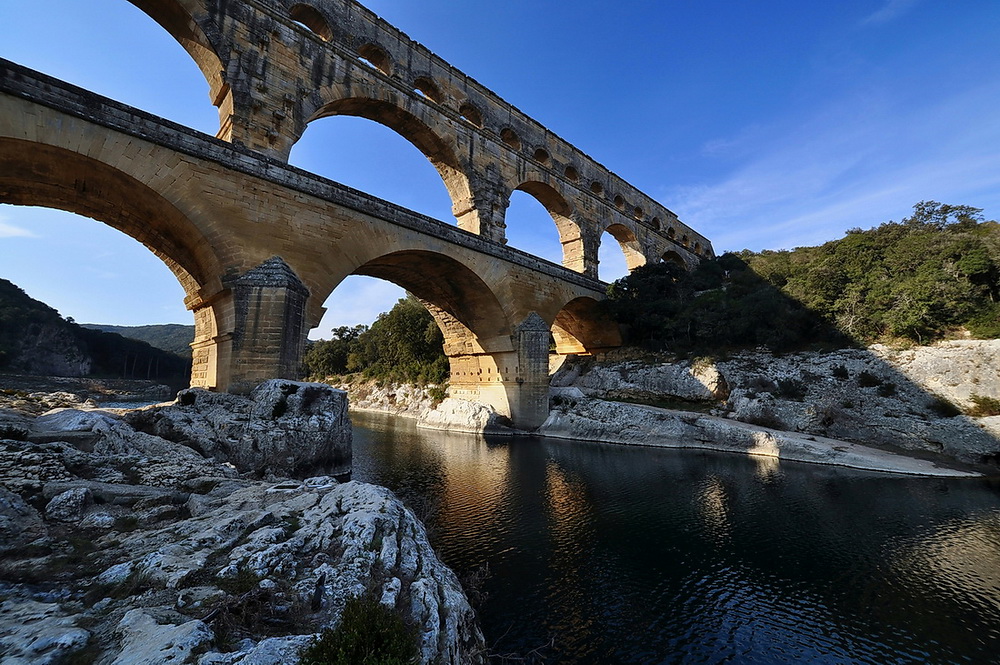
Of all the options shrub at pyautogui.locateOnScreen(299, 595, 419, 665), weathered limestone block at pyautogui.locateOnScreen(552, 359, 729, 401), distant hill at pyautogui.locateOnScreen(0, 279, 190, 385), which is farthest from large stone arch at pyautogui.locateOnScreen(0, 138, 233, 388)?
distant hill at pyautogui.locateOnScreen(0, 279, 190, 385)

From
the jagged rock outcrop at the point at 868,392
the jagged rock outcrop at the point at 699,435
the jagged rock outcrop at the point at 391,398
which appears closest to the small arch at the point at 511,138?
the jagged rock outcrop at the point at 699,435

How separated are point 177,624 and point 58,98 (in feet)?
40.8

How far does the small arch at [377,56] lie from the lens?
60.1ft

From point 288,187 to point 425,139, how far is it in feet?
29.8

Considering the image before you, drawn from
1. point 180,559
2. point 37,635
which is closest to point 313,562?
point 180,559

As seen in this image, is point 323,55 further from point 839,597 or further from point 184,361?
point 184,361

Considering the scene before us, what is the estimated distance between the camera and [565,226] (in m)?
27.5

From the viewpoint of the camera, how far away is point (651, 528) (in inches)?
339

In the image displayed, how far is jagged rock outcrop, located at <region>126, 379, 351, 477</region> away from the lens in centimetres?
847

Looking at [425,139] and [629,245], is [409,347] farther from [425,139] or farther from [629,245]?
[425,139]

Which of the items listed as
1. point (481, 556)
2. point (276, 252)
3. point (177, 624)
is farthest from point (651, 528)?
point (276, 252)

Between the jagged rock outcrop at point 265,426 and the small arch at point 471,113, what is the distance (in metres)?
18.2

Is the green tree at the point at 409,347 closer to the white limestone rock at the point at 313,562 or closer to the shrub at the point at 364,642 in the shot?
the white limestone rock at the point at 313,562

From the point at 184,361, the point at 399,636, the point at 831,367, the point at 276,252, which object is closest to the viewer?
the point at 399,636
